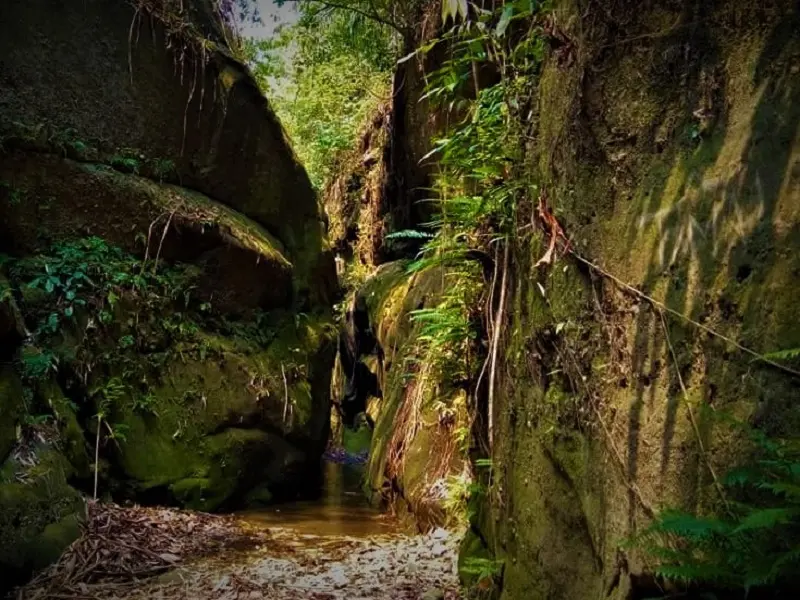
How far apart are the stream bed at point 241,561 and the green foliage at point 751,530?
97.5 inches

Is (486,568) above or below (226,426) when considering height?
below

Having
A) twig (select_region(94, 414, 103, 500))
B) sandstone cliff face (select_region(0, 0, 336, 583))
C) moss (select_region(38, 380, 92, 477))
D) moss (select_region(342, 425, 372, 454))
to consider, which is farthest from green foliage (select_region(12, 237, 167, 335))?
moss (select_region(342, 425, 372, 454))

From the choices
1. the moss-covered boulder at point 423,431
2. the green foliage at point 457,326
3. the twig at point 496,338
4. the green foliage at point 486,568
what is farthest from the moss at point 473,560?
the green foliage at point 457,326

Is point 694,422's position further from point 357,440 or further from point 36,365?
point 357,440

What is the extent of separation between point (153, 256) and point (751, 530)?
7.79m

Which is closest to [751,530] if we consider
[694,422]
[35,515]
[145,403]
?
[694,422]

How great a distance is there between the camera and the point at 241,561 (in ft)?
16.6

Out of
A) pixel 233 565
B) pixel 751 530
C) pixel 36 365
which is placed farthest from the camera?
pixel 36 365

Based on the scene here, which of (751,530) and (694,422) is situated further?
(694,422)

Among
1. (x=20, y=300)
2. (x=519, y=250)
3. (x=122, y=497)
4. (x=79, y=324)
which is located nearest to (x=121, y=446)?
(x=122, y=497)

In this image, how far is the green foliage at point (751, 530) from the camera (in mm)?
1599

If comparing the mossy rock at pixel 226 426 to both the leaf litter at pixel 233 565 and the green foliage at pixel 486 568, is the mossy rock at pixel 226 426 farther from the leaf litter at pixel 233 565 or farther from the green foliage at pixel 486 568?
the green foliage at pixel 486 568

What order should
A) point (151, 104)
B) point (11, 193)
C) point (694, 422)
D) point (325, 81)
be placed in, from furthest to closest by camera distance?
point (325, 81)
point (151, 104)
point (11, 193)
point (694, 422)

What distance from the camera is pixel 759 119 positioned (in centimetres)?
211
